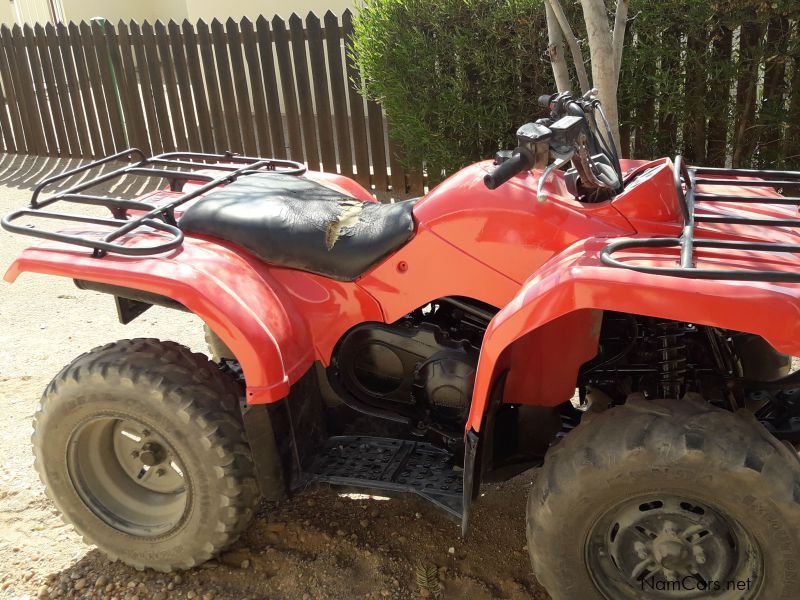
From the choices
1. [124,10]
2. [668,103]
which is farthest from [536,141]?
[124,10]

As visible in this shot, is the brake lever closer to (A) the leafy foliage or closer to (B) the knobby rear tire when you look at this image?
(B) the knobby rear tire

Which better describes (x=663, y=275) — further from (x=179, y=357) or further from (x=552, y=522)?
(x=179, y=357)

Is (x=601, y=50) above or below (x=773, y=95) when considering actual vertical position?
above

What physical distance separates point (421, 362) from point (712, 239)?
3.47 feet

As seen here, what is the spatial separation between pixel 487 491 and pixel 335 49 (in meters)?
6.32

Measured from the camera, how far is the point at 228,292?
98.6 inches

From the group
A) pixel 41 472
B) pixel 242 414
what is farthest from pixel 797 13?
pixel 41 472

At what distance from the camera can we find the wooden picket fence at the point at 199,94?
332 inches

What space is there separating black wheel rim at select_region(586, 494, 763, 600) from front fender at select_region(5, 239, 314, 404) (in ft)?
3.69

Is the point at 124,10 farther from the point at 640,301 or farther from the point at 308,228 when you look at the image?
the point at 640,301

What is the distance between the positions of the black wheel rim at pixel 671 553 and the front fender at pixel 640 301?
0.54m

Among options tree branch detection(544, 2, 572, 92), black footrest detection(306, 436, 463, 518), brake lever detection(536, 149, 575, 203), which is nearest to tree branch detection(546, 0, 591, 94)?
tree branch detection(544, 2, 572, 92)

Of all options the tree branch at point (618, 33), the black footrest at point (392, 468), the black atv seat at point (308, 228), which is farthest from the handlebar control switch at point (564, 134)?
the tree branch at point (618, 33)

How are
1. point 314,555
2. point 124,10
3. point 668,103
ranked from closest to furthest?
point 314,555 < point 668,103 < point 124,10
